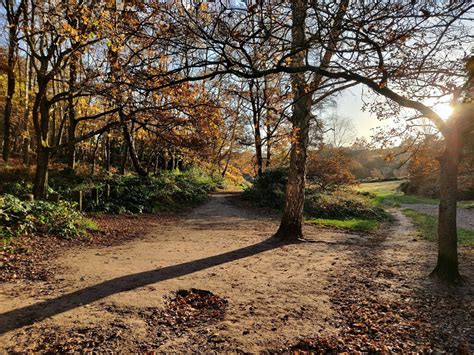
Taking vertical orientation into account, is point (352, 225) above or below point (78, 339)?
above

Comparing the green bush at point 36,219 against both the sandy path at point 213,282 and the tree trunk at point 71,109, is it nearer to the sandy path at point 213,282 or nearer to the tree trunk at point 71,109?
the sandy path at point 213,282

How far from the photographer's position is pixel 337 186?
1914cm

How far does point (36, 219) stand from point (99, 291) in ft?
14.2

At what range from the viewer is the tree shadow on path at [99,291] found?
388 cm

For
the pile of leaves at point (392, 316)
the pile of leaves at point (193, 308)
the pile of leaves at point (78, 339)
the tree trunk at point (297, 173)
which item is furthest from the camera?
the tree trunk at point (297, 173)

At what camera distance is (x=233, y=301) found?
4.73 meters

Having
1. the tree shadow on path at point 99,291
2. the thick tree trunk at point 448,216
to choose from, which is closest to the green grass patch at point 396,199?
the thick tree trunk at point 448,216

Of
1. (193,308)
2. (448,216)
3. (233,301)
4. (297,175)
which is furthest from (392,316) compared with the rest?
(297,175)

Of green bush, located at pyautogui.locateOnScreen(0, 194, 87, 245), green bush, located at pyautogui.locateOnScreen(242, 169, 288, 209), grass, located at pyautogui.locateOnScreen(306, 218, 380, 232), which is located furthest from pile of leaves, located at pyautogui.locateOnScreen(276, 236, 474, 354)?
green bush, located at pyautogui.locateOnScreen(242, 169, 288, 209)

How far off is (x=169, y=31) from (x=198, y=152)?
Answer: 29.4 feet

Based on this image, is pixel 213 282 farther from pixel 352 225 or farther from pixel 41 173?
pixel 352 225

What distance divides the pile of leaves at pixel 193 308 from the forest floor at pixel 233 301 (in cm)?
2

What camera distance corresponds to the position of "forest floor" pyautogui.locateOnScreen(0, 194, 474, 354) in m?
3.62

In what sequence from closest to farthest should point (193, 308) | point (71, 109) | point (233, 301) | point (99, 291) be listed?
point (193, 308), point (233, 301), point (99, 291), point (71, 109)
